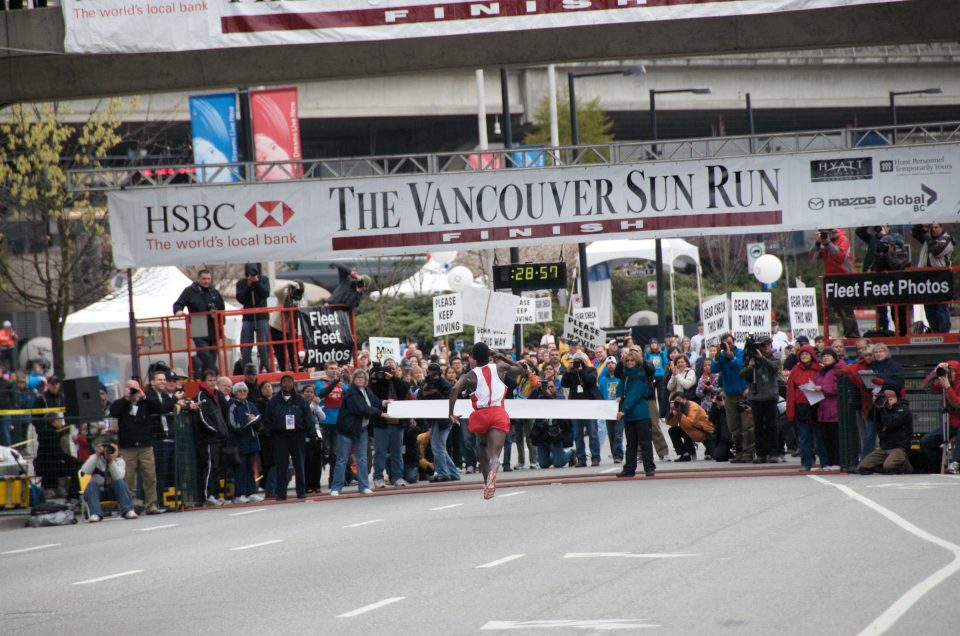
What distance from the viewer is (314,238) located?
22.7 m

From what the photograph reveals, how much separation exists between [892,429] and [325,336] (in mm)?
9701

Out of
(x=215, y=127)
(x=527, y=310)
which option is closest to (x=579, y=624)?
(x=527, y=310)

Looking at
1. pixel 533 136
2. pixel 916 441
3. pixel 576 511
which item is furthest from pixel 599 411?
pixel 533 136

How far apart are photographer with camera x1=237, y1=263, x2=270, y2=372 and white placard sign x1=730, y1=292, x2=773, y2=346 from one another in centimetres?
1060

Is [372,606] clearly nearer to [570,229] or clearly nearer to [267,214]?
[570,229]

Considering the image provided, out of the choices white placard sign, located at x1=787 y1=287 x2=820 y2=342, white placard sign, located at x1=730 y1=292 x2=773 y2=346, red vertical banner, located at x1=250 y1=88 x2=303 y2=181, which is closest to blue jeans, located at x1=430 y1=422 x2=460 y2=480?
white placard sign, located at x1=730 y1=292 x2=773 y2=346

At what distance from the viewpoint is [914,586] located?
9.27m

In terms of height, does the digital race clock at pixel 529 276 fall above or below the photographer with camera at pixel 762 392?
above

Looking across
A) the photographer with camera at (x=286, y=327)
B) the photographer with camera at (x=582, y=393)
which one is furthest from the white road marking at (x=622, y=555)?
the photographer with camera at (x=286, y=327)

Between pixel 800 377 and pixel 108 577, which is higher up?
pixel 800 377

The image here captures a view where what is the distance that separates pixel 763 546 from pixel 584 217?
37.6 ft

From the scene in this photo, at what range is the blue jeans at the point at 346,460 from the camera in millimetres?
20141

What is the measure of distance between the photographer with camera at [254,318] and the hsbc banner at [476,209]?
21.6 inches

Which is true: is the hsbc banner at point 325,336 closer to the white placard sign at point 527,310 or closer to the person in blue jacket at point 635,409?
the person in blue jacket at point 635,409
